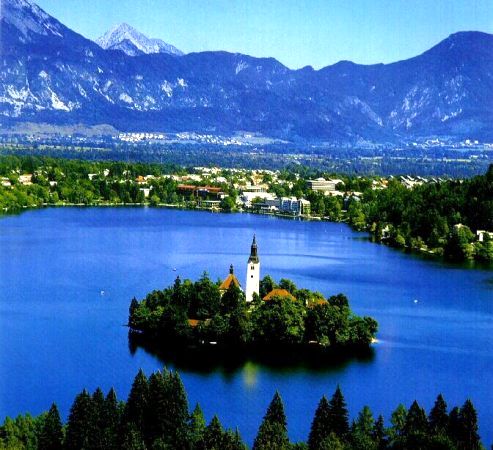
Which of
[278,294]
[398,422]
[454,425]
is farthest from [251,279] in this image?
[454,425]

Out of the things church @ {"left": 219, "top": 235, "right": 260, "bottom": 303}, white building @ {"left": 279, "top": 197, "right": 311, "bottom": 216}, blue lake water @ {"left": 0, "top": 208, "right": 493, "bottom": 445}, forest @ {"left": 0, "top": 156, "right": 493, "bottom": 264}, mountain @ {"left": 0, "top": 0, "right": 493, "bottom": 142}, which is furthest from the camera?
mountain @ {"left": 0, "top": 0, "right": 493, "bottom": 142}

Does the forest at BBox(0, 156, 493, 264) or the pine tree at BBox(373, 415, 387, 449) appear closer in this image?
the pine tree at BBox(373, 415, 387, 449)

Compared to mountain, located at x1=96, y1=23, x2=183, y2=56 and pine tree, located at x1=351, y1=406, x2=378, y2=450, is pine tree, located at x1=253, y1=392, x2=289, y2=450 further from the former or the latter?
mountain, located at x1=96, y1=23, x2=183, y2=56

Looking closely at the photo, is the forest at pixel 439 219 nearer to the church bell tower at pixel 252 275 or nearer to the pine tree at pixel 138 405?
the church bell tower at pixel 252 275

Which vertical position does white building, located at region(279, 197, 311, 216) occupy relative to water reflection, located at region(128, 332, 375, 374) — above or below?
above

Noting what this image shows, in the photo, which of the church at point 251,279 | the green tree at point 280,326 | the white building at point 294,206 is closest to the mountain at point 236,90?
the white building at point 294,206

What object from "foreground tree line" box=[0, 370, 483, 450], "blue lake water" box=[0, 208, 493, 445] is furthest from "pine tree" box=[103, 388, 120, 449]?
"blue lake water" box=[0, 208, 493, 445]

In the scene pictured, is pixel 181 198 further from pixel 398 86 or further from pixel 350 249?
pixel 398 86
